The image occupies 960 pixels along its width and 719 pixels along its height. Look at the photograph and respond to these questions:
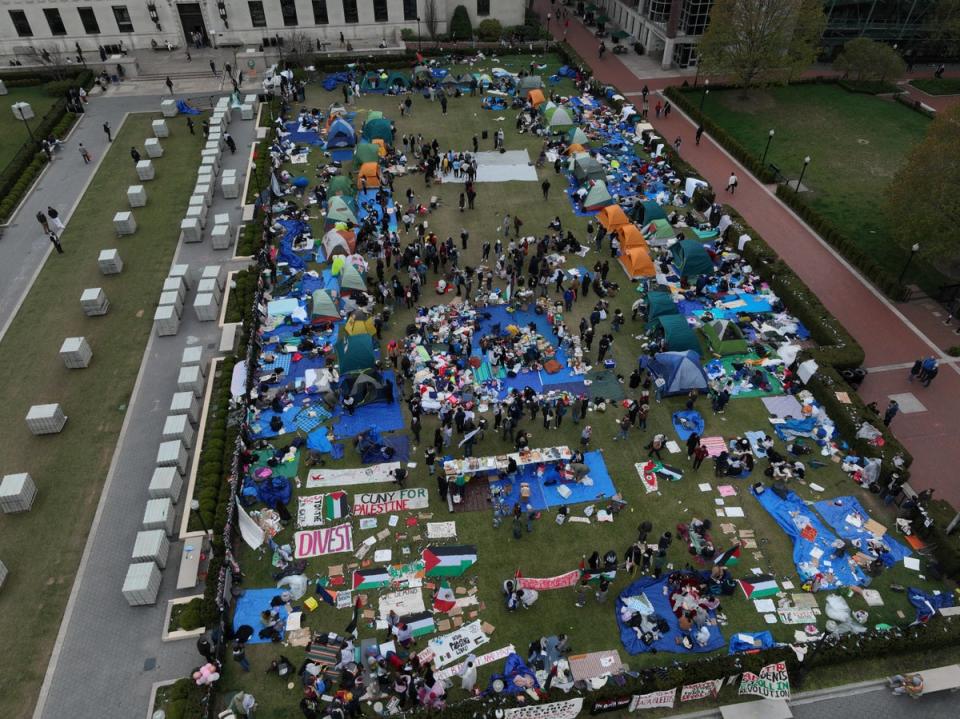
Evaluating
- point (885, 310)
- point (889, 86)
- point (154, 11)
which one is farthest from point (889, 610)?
point (154, 11)

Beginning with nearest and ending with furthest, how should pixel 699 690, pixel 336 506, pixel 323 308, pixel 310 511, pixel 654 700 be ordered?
pixel 654 700 → pixel 699 690 → pixel 310 511 → pixel 336 506 → pixel 323 308

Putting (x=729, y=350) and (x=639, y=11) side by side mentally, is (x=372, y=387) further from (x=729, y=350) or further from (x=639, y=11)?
(x=639, y=11)

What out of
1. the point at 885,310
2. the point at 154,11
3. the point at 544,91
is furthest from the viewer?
the point at 154,11

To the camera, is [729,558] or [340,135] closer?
[729,558]

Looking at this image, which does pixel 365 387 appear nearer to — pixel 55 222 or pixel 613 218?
pixel 613 218

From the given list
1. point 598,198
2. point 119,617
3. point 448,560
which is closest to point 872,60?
point 598,198

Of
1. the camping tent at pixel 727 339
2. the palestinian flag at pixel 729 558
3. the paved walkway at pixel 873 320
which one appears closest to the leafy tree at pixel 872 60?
the paved walkway at pixel 873 320
